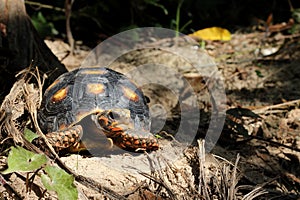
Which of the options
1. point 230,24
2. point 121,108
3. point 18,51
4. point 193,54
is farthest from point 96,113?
point 230,24

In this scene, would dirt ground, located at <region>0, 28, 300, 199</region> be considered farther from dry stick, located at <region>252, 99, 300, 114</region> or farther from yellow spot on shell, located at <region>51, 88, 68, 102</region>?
yellow spot on shell, located at <region>51, 88, 68, 102</region>

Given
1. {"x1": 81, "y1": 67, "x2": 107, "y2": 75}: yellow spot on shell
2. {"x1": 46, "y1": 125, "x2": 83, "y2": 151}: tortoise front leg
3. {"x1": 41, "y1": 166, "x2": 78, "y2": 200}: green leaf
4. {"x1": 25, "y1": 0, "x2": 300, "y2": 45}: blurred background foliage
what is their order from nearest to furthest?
{"x1": 41, "y1": 166, "x2": 78, "y2": 200}: green leaf
{"x1": 46, "y1": 125, "x2": 83, "y2": 151}: tortoise front leg
{"x1": 81, "y1": 67, "x2": 107, "y2": 75}: yellow spot on shell
{"x1": 25, "y1": 0, "x2": 300, "y2": 45}: blurred background foliage

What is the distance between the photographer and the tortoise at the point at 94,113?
2539mm

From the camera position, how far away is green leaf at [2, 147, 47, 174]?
6.81ft

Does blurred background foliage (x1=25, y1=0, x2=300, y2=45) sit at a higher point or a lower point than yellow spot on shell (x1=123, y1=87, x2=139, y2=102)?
higher

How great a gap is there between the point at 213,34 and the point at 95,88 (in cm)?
247

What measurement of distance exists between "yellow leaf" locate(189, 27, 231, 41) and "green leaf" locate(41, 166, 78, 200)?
3.01 m

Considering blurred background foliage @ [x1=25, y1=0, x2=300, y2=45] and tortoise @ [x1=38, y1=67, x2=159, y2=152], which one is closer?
tortoise @ [x1=38, y1=67, x2=159, y2=152]

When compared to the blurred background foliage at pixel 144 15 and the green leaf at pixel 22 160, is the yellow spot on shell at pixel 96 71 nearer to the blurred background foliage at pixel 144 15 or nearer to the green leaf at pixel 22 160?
the green leaf at pixel 22 160

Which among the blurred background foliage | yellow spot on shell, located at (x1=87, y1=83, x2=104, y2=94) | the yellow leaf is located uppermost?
the blurred background foliage

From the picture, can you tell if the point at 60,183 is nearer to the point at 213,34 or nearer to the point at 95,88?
the point at 95,88

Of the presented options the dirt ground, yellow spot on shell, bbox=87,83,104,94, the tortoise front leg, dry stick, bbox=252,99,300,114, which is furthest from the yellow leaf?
the tortoise front leg

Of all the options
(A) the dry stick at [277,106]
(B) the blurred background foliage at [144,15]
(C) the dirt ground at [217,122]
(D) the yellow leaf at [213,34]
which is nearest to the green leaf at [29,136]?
(C) the dirt ground at [217,122]

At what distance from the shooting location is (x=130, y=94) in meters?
2.75
